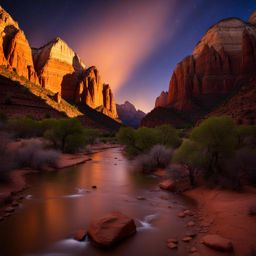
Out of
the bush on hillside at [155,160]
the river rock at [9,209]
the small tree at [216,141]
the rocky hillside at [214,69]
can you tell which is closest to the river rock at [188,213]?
the small tree at [216,141]

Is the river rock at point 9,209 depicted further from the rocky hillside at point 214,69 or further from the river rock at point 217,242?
the rocky hillside at point 214,69

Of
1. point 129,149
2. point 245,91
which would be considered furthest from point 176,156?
point 245,91

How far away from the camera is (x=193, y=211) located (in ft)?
36.6

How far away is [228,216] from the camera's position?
32.3 ft

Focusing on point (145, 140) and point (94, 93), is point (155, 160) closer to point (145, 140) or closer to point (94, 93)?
point (145, 140)

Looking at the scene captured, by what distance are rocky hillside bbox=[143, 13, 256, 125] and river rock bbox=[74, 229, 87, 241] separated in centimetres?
7316

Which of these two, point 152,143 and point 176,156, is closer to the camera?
point 176,156

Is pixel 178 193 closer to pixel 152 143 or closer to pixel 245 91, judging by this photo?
pixel 152 143

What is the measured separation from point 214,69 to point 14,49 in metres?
81.2

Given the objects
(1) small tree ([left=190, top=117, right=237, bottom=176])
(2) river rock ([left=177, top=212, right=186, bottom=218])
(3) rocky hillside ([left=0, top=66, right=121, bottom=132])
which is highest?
(3) rocky hillside ([left=0, top=66, right=121, bottom=132])

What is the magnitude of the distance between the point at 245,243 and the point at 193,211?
3.85 m

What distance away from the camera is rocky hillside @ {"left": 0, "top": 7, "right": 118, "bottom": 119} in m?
87.1

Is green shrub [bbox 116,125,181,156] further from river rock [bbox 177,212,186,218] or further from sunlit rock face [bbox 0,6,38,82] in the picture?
sunlit rock face [bbox 0,6,38,82]

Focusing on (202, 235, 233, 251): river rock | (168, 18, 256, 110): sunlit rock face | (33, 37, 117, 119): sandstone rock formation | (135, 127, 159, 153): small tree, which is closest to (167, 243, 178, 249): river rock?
(202, 235, 233, 251): river rock
